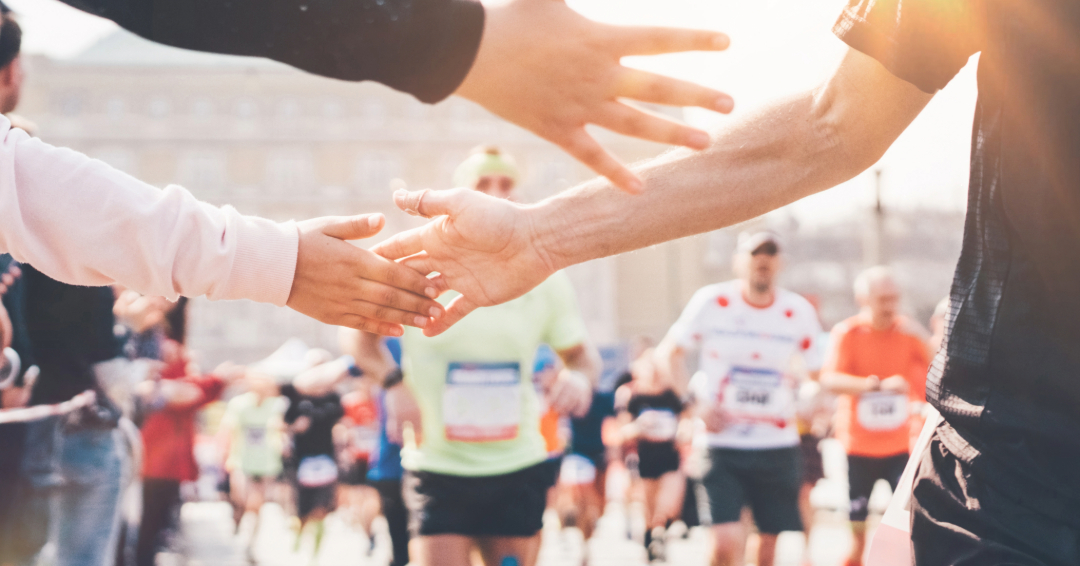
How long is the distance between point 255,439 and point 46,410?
7.51 meters

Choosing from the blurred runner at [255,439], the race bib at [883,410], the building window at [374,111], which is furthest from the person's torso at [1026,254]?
the building window at [374,111]

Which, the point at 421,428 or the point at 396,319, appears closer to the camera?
the point at 396,319

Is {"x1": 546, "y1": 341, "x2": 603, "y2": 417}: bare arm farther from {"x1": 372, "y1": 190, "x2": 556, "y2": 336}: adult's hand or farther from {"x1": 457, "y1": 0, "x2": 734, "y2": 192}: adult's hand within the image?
{"x1": 457, "y1": 0, "x2": 734, "y2": 192}: adult's hand

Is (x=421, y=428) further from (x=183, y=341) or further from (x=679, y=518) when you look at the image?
(x=679, y=518)

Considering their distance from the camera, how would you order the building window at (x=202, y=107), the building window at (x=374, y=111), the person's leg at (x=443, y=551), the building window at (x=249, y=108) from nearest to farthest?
the person's leg at (x=443, y=551)
the building window at (x=202, y=107)
the building window at (x=374, y=111)
the building window at (x=249, y=108)

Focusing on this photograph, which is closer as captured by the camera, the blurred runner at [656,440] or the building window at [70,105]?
the blurred runner at [656,440]

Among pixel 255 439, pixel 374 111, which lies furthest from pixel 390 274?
pixel 374 111

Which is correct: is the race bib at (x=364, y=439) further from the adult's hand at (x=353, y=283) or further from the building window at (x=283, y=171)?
the building window at (x=283, y=171)

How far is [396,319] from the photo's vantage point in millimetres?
2029

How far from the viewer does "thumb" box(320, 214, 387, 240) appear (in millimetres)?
1978

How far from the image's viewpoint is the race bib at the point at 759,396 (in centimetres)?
585

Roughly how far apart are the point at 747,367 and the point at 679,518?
13.2 feet

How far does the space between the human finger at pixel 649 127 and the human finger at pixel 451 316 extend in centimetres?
75


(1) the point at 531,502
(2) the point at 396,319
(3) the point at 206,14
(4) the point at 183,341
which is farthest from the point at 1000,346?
(4) the point at 183,341
